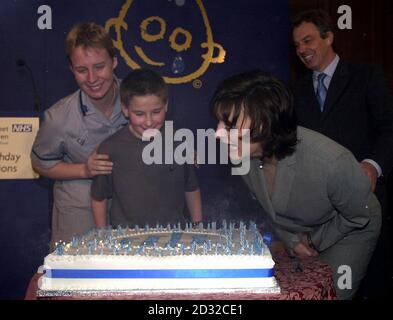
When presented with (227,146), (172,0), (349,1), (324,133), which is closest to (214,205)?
(227,146)

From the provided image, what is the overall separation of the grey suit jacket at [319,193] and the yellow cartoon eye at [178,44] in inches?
17.2

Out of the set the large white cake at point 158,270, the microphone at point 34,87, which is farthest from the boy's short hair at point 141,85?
the large white cake at point 158,270

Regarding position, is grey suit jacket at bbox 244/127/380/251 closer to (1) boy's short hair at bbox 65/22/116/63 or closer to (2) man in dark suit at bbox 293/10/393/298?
(2) man in dark suit at bbox 293/10/393/298

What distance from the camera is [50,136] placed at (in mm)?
1513

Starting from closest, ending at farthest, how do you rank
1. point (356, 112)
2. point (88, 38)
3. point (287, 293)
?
point (287, 293), point (356, 112), point (88, 38)

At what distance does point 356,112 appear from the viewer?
4.70 feet

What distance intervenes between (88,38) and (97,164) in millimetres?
389

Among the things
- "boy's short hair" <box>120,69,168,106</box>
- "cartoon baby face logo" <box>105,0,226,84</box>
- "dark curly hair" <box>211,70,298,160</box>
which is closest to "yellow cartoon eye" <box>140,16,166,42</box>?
"cartoon baby face logo" <box>105,0,226,84</box>

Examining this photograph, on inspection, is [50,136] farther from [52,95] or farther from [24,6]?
[24,6]

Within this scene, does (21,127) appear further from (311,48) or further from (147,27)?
(311,48)

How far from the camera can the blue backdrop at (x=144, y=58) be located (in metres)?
1.50

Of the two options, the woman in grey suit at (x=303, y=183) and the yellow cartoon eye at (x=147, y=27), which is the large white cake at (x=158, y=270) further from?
the yellow cartoon eye at (x=147, y=27)

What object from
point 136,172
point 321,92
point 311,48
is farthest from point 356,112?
point 136,172

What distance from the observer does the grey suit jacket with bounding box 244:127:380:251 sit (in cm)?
126
